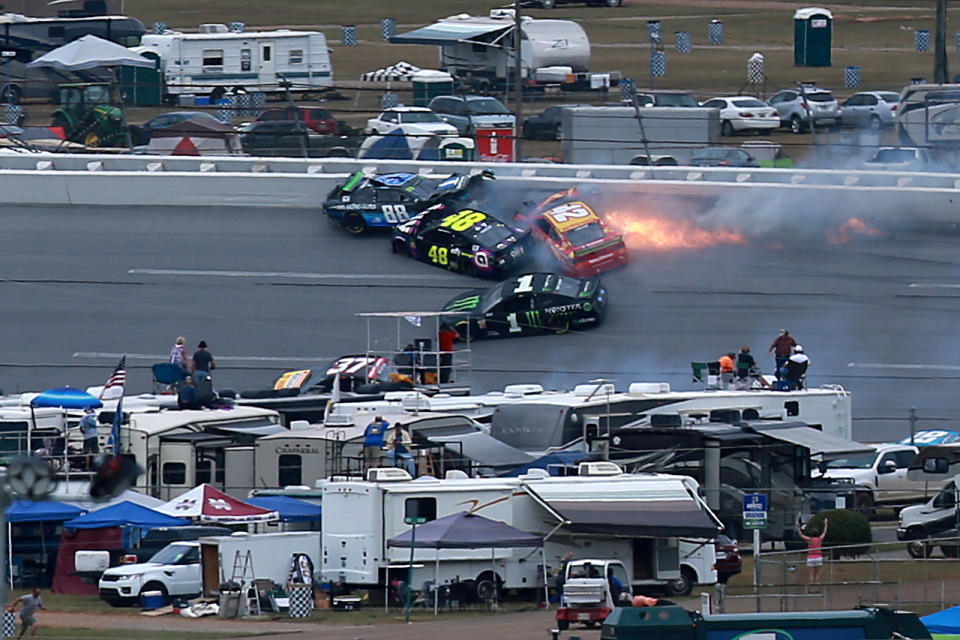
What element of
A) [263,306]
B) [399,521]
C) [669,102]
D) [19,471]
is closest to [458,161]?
[263,306]

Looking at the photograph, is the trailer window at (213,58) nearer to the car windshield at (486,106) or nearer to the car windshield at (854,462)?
the car windshield at (486,106)

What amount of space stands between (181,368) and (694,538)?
396 inches

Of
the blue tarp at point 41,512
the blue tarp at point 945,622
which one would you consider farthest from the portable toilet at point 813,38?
the blue tarp at point 945,622

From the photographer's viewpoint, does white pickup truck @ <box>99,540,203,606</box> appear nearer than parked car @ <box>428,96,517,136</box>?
Yes

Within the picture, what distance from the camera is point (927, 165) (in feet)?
138

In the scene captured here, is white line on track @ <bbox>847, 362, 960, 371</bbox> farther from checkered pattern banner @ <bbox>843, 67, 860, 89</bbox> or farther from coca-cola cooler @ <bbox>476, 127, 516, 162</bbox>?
checkered pattern banner @ <bbox>843, 67, 860, 89</bbox>

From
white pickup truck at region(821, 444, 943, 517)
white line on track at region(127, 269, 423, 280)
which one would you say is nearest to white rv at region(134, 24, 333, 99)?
white line on track at region(127, 269, 423, 280)

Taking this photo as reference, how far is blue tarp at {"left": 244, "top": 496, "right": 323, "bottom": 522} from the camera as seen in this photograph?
25906 mm

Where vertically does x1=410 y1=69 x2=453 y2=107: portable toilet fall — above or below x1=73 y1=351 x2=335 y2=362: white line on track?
above

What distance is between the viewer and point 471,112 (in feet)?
169

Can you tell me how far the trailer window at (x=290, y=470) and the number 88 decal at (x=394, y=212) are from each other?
12260 mm

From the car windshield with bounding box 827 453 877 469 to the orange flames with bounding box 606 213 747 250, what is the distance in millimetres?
8643

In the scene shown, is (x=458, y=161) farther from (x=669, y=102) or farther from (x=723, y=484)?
(x=723, y=484)

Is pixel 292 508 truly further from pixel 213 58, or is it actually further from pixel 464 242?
pixel 213 58
